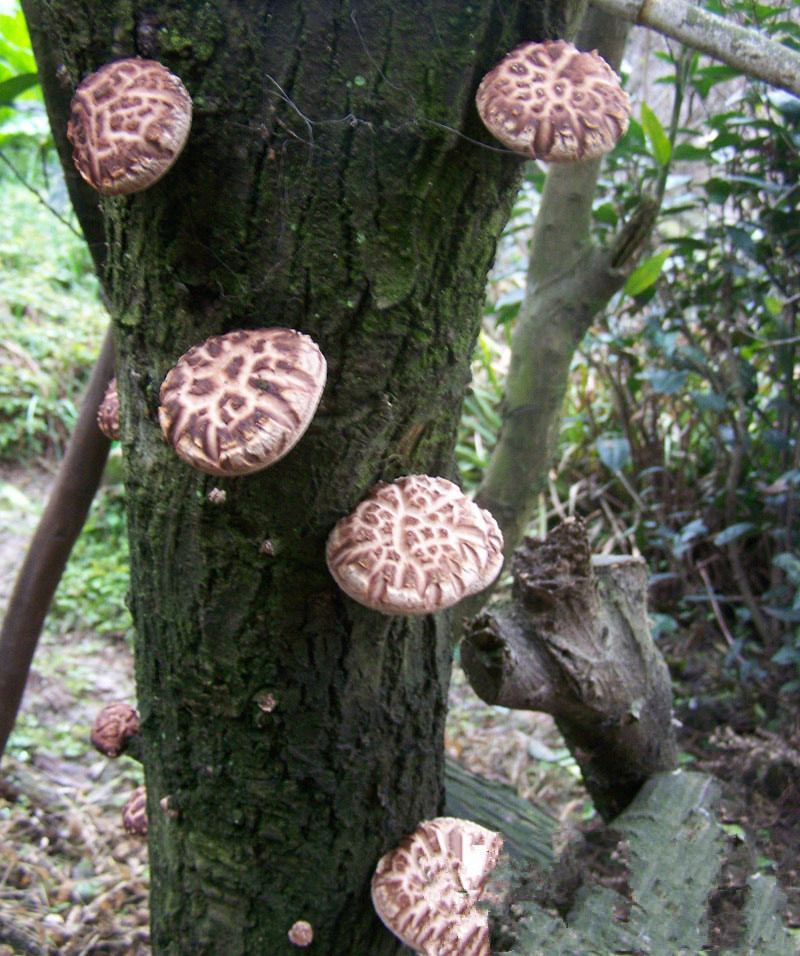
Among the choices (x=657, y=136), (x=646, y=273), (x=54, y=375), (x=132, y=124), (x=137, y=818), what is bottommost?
(x=54, y=375)

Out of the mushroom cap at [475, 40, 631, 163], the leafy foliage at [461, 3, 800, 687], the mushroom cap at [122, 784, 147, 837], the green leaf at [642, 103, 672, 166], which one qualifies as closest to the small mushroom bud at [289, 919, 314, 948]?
the mushroom cap at [122, 784, 147, 837]

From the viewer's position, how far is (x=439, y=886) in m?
1.84

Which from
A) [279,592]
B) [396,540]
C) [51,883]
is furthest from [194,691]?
[51,883]

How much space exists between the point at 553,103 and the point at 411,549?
2.99 ft

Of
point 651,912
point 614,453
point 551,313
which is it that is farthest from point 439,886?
point 614,453

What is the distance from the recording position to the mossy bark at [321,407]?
1.35 m

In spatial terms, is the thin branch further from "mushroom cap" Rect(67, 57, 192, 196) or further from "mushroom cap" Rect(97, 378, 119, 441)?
"mushroom cap" Rect(97, 378, 119, 441)

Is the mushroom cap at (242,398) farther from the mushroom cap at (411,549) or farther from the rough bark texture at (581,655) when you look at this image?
the rough bark texture at (581,655)

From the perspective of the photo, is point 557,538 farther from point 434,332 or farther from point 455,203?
point 455,203

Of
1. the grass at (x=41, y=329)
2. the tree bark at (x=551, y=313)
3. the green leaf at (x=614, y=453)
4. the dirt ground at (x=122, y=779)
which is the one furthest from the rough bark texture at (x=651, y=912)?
the grass at (x=41, y=329)

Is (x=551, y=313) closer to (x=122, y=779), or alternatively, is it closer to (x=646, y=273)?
(x=646, y=273)

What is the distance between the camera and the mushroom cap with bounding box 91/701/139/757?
2332 millimetres

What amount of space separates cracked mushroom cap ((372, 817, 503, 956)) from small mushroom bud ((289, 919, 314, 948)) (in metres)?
0.18

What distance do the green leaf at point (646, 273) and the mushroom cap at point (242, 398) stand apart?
2.28 m
